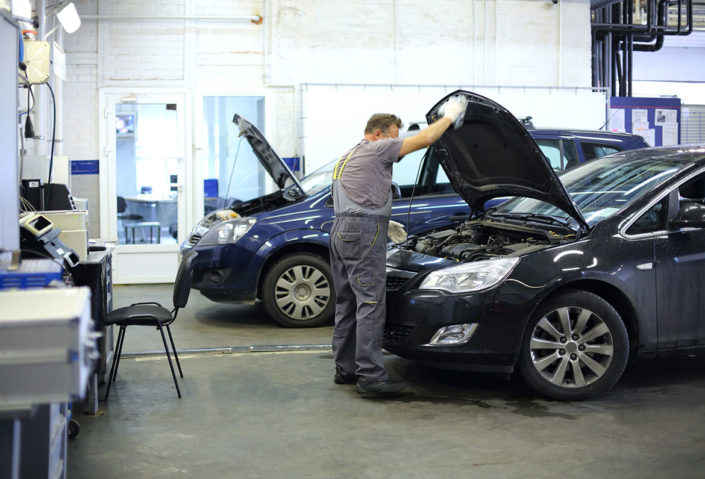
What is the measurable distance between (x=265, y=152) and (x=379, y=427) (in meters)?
3.72

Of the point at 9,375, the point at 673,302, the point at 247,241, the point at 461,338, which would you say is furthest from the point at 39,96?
the point at 9,375

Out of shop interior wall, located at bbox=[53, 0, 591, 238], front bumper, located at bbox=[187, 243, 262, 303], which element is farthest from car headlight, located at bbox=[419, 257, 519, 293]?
shop interior wall, located at bbox=[53, 0, 591, 238]

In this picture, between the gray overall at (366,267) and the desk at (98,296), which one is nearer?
the desk at (98,296)

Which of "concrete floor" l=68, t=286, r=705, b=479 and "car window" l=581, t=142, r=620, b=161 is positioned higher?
"car window" l=581, t=142, r=620, b=161

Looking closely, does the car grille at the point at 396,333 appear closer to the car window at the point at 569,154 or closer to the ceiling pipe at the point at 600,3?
the car window at the point at 569,154

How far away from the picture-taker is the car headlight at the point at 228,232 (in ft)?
22.8

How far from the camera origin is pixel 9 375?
1891 mm

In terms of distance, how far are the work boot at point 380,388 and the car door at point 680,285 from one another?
1.51 m

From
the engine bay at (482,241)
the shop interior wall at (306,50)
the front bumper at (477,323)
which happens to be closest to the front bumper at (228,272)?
the engine bay at (482,241)

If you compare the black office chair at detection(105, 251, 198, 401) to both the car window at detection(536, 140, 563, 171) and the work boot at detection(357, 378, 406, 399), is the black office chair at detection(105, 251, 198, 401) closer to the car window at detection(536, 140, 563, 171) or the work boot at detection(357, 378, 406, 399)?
the work boot at detection(357, 378, 406, 399)

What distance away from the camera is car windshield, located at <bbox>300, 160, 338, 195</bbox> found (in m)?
7.46

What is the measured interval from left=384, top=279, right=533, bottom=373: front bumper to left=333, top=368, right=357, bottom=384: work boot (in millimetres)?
565

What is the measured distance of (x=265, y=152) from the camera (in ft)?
24.2

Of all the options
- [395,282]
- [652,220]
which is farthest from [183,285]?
[652,220]
